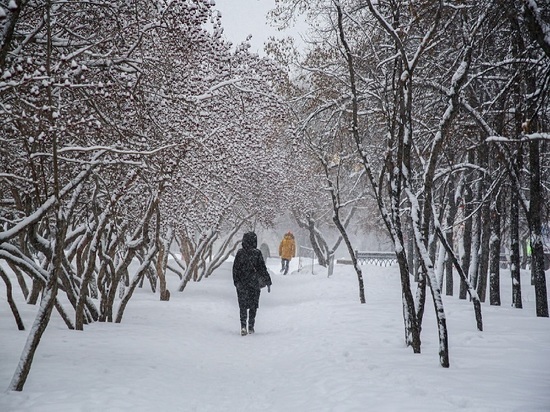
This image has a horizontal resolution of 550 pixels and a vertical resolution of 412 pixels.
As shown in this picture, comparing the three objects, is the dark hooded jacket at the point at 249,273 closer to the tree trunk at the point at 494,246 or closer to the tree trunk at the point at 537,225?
the tree trunk at the point at 494,246

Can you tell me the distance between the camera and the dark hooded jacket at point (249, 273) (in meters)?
9.86

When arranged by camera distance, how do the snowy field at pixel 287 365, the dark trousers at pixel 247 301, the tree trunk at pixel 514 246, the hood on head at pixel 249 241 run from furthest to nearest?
the hood on head at pixel 249 241
the tree trunk at pixel 514 246
the dark trousers at pixel 247 301
the snowy field at pixel 287 365

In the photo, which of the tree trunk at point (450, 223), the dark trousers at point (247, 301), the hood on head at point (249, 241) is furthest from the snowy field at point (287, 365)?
the tree trunk at point (450, 223)

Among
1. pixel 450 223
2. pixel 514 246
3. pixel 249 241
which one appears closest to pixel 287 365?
pixel 249 241

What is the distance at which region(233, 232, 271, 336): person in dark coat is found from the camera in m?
9.82

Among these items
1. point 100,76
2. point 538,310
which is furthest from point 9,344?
point 538,310

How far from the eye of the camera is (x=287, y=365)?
6.87 m

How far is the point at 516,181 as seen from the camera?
27.3 feet

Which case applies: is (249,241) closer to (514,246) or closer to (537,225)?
(514,246)

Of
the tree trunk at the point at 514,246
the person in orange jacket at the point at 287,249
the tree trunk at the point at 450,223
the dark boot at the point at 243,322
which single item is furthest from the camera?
the person in orange jacket at the point at 287,249

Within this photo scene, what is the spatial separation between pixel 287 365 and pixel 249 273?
10.9 feet

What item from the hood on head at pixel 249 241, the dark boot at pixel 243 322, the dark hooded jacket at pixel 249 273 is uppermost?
the hood on head at pixel 249 241

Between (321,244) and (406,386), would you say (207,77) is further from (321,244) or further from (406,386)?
(321,244)

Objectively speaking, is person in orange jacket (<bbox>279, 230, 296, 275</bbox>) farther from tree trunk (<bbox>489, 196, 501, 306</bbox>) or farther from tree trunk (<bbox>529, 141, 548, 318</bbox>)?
tree trunk (<bbox>529, 141, 548, 318</bbox>)
